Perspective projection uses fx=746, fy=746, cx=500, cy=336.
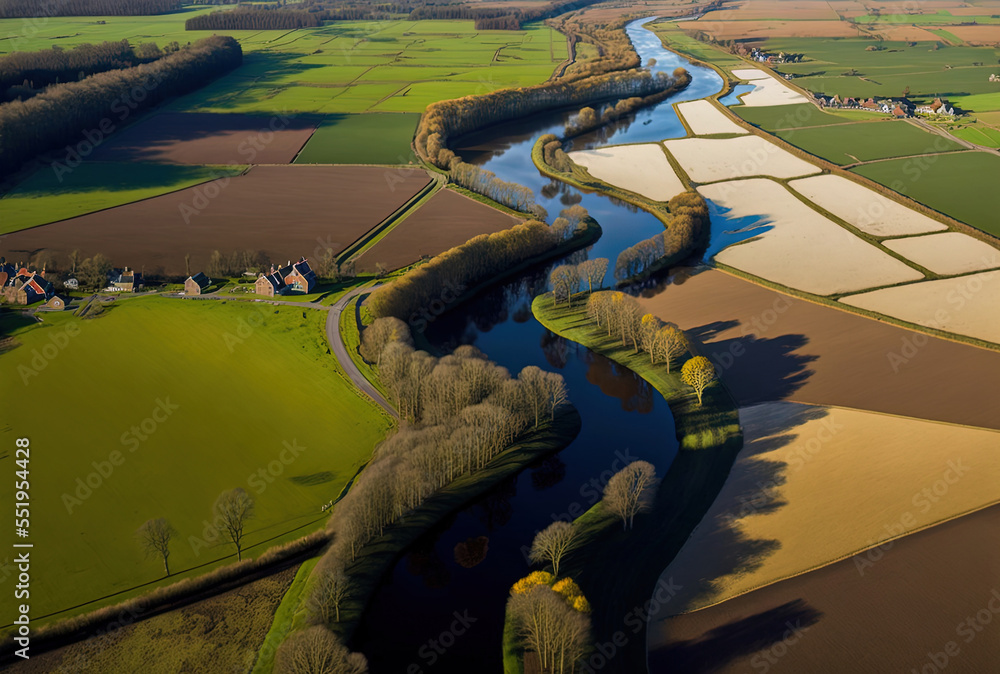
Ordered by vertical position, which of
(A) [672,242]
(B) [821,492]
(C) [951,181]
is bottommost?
(B) [821,492]

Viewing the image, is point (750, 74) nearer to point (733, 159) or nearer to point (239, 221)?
point (733, 159)

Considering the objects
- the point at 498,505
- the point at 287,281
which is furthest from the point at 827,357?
the point at 287,281

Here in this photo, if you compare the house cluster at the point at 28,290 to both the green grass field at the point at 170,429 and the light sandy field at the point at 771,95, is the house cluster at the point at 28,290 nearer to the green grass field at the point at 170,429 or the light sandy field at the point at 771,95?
the green grass field at the point at 170,429

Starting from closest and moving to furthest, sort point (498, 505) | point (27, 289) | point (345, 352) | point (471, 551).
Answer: point (471, 551) → point (498, 505) → point (345, 352) → point (27, 289)

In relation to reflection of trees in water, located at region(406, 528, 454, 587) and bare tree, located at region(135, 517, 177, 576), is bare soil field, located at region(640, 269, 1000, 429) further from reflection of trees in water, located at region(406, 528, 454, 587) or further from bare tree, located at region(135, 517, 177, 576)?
bare tree, located at region(135, 517, 177, 576)

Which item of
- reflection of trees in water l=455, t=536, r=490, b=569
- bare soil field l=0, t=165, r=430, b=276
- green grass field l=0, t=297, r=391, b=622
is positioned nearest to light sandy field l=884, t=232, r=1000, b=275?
reflection of trees in water l=455, t=536, r=490, b=569

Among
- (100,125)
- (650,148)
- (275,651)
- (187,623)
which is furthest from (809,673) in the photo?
(100,125)
